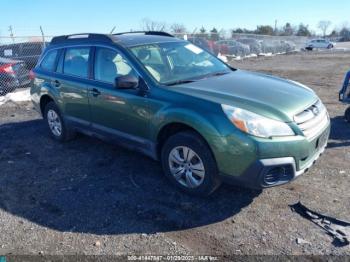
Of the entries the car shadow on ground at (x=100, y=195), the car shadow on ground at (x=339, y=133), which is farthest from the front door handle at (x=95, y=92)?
the car shadow on ground at (x=339, y=133)

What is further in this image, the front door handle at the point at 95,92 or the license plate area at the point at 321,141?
the front door handle at the point at 95,92

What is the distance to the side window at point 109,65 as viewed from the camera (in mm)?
4594

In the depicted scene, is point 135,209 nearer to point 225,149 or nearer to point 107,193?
point 107,193

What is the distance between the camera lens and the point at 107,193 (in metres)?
4.34

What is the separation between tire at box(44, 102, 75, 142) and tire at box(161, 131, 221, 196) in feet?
8.23

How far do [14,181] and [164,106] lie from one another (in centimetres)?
245

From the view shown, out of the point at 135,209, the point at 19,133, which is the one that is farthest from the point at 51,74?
the point at 135,209

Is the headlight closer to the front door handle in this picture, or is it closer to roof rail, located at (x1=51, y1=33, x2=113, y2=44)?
the front door handle

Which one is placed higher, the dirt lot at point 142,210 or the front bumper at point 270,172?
the front bumper at point 270,172

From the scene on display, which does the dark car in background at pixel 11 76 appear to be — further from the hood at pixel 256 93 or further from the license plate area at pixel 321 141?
the license plate area at pixel 321 141

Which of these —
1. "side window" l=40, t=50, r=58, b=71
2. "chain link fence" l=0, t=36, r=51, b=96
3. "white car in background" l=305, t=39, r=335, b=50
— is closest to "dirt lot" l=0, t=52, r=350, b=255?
"side window" l=40, t=50, r=58, b=71

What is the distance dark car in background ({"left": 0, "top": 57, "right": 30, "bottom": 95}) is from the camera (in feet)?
36.1

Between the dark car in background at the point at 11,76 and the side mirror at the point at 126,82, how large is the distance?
820cm

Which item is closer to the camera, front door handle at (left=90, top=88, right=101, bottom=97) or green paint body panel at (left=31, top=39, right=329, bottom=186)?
green paint body panel at (left=31, top=39, right=329, bottom=186)
